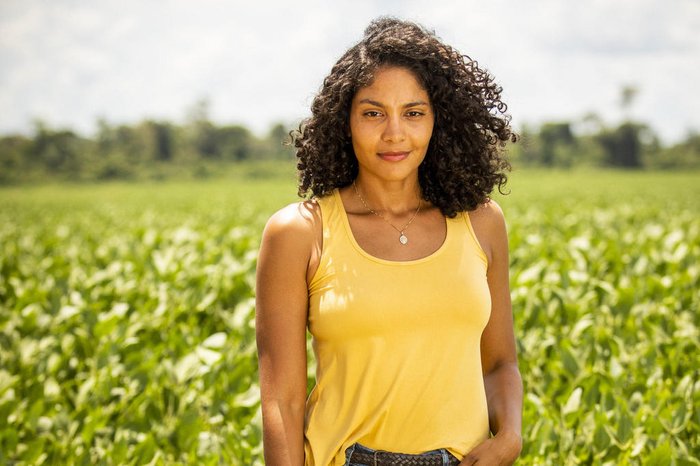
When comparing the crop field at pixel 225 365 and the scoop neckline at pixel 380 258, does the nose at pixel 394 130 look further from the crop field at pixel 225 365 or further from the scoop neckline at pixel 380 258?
the crop field at pixel 225 365

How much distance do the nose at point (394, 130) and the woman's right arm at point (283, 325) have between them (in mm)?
278

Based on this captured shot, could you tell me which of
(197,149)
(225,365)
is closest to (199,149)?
(197,149)

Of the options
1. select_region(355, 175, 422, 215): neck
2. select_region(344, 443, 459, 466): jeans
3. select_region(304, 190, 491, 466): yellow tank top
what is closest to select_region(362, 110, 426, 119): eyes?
select_region(355, 175, 422, 215): neck

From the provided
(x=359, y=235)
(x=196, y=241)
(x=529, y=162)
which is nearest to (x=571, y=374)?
(x=359, y=235)

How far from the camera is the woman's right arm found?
161cm

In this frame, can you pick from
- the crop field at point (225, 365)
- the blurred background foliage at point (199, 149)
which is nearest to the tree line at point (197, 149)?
the blurred background foliage at point (199, 149)

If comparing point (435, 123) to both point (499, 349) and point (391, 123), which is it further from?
point (499, 349)

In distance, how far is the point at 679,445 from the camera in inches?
87.4

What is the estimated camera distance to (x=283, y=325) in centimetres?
162

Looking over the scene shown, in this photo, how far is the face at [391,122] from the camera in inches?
66.5

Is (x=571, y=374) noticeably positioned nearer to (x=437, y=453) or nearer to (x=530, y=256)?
(x=437, y=453)

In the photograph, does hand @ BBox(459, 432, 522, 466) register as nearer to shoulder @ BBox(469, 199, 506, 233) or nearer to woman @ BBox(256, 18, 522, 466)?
woman @ BBox(256, 18, 522, 466)

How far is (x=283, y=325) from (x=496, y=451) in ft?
1.95

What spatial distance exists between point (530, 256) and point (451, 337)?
377 centimetres
